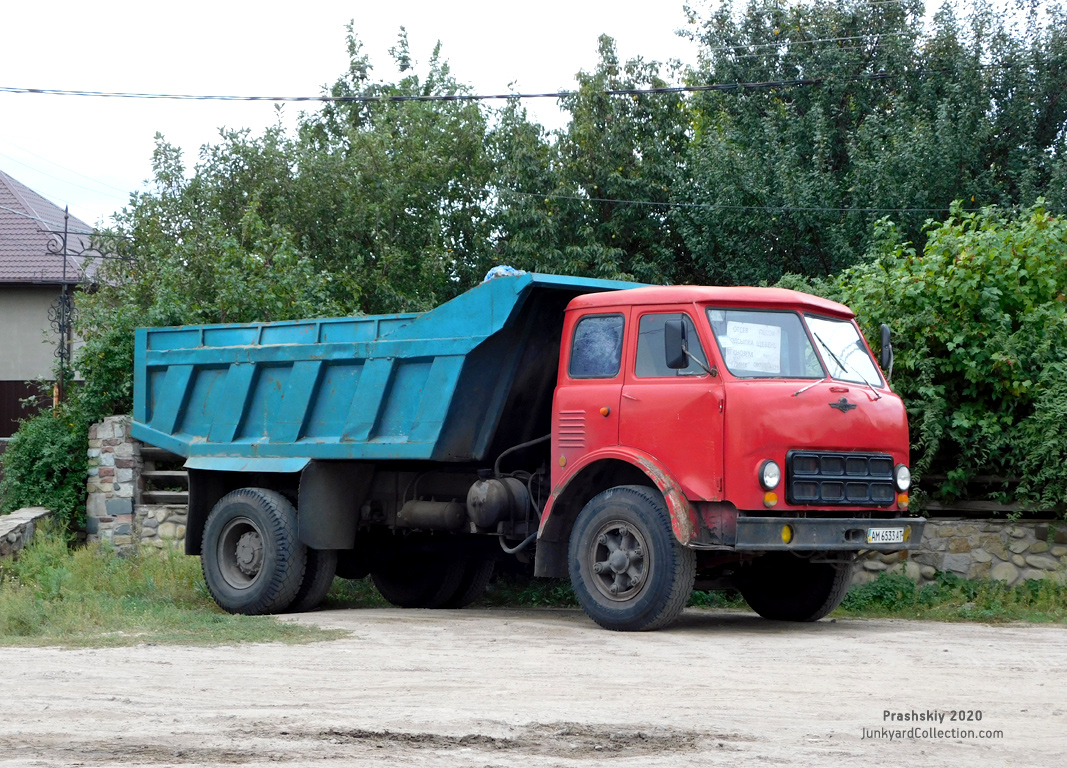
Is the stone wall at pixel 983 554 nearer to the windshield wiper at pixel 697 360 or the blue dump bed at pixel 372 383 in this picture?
the windshield wiper at pixel 697 360

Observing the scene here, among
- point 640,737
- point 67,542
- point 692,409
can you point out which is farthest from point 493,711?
point 67,542

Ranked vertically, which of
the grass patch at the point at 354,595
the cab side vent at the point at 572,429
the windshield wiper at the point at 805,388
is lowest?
the grass patch at the point at 354,595

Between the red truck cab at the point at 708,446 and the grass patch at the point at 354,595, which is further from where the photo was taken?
the grass patch at the point at 354,595

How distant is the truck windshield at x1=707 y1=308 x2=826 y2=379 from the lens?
9.92 m

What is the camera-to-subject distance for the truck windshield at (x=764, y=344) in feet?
32.6

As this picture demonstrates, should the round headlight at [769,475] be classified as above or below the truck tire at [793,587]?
above

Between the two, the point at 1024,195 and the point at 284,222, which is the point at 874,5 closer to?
the point at 1024,195

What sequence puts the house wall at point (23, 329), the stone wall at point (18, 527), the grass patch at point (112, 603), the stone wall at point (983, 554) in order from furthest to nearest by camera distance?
the house wall at point (23, 329), the stone wall at point (18, 527), the stone wall at point (983, 554), the grass patch at point (112, 603)

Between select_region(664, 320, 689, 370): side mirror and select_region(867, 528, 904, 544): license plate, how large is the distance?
71.3 inches

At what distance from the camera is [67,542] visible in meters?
16.1

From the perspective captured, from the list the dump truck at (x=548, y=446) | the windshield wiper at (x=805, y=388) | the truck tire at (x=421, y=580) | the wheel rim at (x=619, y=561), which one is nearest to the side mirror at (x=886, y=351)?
the dump truck at (x=548, y=446)

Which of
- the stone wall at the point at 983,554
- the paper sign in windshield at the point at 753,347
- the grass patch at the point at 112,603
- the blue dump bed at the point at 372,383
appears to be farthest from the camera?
the stone wall at the point at 983,554

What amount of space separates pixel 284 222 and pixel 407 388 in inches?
576

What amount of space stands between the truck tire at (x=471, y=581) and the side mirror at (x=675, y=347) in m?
4.16
